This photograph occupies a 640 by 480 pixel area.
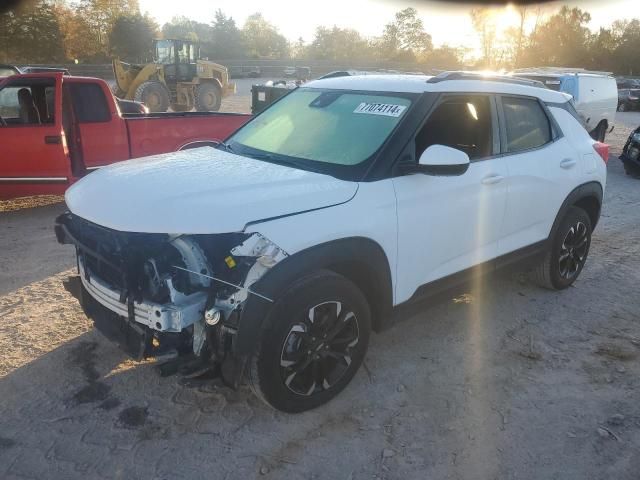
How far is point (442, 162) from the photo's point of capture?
3213mm

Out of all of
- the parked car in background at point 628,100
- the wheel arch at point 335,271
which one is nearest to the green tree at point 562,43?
the parked car in background at point 628,100

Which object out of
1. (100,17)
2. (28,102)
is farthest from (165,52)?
(100,17)

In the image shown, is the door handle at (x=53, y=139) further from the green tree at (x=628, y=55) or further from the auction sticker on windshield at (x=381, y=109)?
the green tree at (x=628, y=55)

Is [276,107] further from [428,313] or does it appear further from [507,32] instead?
[507,32]

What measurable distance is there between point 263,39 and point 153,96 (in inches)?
3034

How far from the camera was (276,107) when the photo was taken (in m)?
4.39

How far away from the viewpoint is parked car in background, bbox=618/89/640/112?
2716 cm

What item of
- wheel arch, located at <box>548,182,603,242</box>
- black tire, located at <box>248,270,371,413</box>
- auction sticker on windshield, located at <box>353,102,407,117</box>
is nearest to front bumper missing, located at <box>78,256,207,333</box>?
black tire, located at <box>248,270,371,413</box>

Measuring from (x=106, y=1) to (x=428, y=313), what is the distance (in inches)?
2374

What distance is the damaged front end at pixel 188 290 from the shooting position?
2.73m

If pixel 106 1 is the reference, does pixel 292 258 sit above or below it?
below

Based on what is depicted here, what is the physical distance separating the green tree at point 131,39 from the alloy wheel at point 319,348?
53.3 m

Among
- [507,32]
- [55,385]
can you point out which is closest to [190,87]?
[55,385]

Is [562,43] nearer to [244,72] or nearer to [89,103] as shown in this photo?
[244,72]
